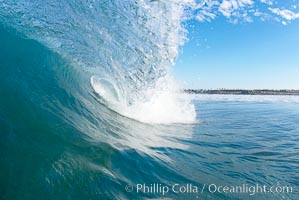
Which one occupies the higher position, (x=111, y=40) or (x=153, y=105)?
(x=111, y=40)

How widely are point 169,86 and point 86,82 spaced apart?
460 cm

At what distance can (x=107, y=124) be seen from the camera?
6.27m

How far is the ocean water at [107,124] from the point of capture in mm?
3570

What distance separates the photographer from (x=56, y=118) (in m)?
5.11

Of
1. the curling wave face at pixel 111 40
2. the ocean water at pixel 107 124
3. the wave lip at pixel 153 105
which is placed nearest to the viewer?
the ocean water at pixel 107 124

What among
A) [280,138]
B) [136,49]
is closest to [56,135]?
[136,49]

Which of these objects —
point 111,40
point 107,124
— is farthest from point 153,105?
point 107,124

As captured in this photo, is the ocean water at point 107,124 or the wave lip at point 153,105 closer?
the ocean water at point 107,124

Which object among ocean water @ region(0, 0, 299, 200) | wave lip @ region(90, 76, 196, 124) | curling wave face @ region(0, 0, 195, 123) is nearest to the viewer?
ocean water @ region(0, 0, 299, 200)

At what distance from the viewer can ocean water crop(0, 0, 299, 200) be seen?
357 cm

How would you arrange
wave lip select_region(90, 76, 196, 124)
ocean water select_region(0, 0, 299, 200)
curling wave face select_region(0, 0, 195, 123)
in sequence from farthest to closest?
wave lip select_region(90, 76, 196, 124) → curling wave face select_region(0, 0, 195, 123) → ocean water select_region(0, 0, 299, 200)

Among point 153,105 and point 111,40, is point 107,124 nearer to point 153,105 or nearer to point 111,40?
point 111,40

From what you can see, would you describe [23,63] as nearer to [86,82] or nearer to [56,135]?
[86,82]

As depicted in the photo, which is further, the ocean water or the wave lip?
the wave lip
